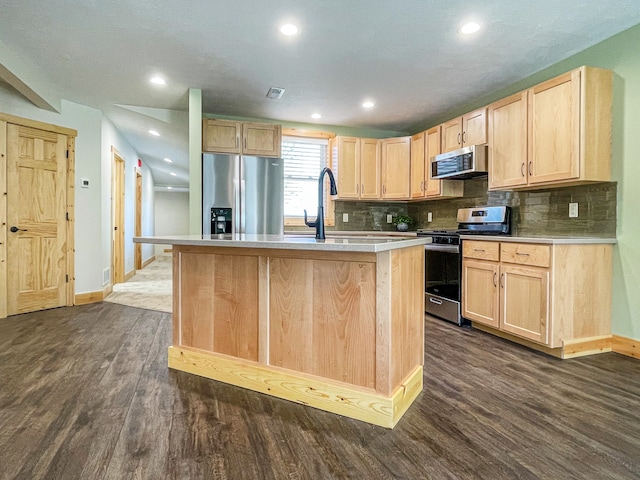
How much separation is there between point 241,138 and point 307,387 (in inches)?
127

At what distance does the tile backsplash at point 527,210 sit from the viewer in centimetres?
297

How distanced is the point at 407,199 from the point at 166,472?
4286 mm

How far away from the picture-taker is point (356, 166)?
505 cm

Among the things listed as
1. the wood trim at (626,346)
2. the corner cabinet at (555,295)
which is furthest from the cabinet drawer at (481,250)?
the wood trim at (626,346)

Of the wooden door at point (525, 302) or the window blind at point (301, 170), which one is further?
the window blind at point (301, 170)

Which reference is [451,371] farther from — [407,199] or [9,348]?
[9,348]

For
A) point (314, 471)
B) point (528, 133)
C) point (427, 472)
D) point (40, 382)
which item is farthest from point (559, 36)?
point (40, 382)

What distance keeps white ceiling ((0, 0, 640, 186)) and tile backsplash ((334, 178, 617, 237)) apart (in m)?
1.17

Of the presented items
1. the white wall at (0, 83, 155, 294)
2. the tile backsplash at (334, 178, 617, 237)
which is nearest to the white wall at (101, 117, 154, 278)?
the white wall at (0, 83, 155, 294)

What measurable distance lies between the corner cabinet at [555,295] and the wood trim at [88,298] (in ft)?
15.2

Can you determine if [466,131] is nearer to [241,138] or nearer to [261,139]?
[261,139]

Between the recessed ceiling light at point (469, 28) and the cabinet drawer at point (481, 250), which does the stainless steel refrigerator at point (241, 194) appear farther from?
the recessed ceiling light at point (469, 28)

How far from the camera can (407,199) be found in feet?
16.5

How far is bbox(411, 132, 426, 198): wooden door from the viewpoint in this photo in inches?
187
